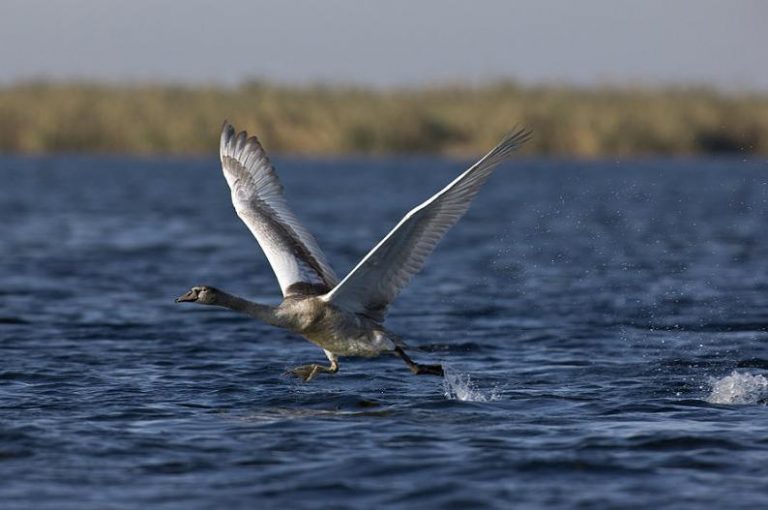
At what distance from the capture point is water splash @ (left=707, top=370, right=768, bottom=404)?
34.8 ft

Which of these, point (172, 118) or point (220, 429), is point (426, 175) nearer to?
point (172, 118)

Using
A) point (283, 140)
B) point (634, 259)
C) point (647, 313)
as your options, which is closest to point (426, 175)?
point (283, 140)

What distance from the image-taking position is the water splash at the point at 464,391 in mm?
10872

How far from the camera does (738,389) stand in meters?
10.9

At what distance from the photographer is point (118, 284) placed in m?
19.1

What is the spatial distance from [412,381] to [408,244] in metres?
1.87

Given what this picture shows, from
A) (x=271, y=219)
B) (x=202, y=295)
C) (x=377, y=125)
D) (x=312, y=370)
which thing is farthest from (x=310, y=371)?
(x=377, y=125)

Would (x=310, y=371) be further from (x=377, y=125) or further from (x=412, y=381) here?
(x=377, y=125)

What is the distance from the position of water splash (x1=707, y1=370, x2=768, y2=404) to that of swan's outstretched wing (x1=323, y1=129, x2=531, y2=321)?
92.0 inches

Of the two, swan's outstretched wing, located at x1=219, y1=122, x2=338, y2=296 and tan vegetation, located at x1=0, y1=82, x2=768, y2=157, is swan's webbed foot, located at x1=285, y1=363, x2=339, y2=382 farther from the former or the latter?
tan vegetation, located at x1=0, y1=82, x2=768, y2=157

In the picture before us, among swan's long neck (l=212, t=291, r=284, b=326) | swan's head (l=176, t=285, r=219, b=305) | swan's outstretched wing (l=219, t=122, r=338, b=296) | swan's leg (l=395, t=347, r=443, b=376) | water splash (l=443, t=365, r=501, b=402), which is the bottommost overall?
water splash (l=443, t=365, r=501, b=402)

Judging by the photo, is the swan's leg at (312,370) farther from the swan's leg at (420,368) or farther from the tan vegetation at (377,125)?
the tan vegetation at (377,125)

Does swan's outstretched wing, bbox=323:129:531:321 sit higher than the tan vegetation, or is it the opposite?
the tan vegetation

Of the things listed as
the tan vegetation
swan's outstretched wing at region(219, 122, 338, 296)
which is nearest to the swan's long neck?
swan's outstretched wing at region(219, 122, 338, 296)
